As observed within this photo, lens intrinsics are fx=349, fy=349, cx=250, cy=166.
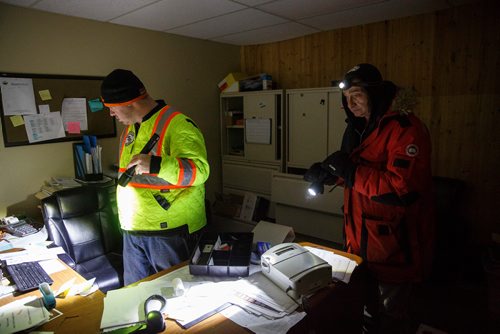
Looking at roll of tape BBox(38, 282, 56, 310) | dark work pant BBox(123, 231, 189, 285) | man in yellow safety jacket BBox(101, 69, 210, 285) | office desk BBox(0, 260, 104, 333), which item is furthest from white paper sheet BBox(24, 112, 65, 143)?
roll of tape BBox(38, 282, 56, 310)

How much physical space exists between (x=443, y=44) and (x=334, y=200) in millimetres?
1665

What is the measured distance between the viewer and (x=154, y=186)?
5.76 feet

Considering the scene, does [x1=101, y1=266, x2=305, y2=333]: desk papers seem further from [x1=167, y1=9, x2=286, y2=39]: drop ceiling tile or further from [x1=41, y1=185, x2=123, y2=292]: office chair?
[x1=167, y1=9, x2=286, y2=39]: drop ceiling tile

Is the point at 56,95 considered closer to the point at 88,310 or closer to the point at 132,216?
the point at 132,216

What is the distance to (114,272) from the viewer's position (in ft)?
8.42

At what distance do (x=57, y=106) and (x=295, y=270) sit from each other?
99.6 inches

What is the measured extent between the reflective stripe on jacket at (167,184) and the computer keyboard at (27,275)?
43cm

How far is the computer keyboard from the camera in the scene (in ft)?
5.10

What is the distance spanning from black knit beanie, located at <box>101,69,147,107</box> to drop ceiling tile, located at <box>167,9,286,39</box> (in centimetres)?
150

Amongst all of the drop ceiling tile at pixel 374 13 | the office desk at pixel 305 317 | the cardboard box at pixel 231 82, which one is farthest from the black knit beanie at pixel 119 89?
the cardboard box at pixel 231 82

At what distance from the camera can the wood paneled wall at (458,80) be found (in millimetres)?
2877

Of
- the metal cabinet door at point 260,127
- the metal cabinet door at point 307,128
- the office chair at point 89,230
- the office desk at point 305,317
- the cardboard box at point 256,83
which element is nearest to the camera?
the office desk at point 305,317

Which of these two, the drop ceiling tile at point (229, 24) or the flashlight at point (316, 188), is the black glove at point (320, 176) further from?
the drop ceiling tile at point (229, 24)

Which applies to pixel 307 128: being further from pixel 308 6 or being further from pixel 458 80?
pixel 458 80
